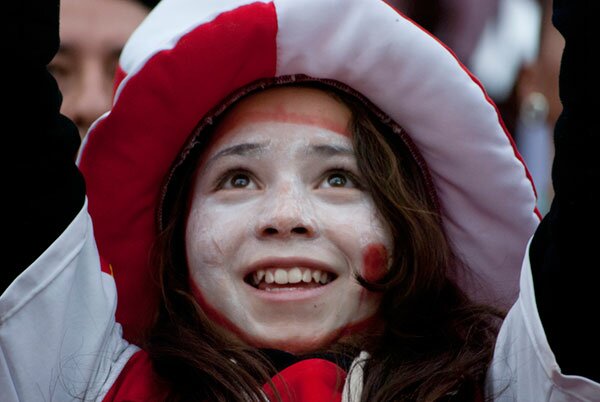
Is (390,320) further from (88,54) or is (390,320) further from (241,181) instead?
(88,54)

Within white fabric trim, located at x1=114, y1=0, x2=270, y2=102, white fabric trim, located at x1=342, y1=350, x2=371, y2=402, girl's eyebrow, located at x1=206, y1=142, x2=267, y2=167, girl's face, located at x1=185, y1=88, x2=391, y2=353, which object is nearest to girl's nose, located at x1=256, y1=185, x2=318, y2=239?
girl's face, located at x1=185, y1=88, x2=391, y2=353

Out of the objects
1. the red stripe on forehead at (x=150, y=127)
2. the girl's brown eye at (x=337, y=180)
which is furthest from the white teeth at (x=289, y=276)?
the red stripe on forehead at (x=150, y=127)

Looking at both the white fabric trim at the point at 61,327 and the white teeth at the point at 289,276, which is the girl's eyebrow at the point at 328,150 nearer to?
the white teeth at the point at 289,276

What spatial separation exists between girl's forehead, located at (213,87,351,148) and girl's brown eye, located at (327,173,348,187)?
0.08m

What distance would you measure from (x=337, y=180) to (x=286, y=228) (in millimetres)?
170

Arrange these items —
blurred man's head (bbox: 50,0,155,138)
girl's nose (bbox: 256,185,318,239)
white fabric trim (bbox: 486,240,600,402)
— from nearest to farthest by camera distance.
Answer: white fabric trim (bbox: 486,240,600,402), girl's nose (bbox: 256,185,318,239), blurred man's head (bbox: 50,0,155,138)

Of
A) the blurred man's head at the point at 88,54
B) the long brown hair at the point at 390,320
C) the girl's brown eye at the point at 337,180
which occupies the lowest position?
the blurred man's head at the point at 88,54

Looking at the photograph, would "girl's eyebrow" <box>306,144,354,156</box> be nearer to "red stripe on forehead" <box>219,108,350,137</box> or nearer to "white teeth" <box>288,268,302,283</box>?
"red stripe on forehead" <box>219,108,350,137</box>

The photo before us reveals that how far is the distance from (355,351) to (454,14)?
2.03 m

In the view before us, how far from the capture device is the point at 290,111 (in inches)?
88.6

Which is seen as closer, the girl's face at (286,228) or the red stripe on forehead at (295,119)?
the girl's face at (286,228)

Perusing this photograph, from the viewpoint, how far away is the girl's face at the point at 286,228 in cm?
213

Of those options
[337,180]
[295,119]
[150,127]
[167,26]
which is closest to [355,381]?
[337,180]

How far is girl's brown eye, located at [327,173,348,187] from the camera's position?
2225 mm
